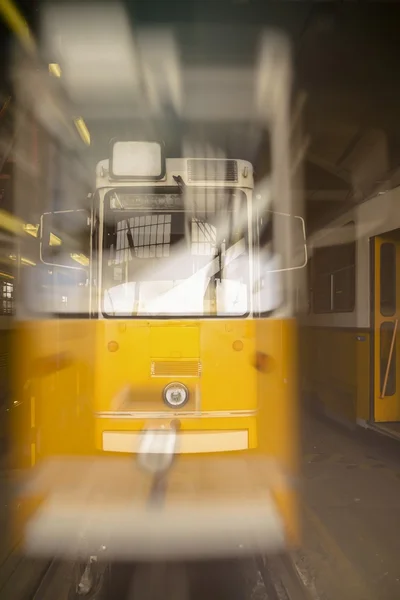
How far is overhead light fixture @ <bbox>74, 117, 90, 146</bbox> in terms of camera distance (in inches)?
244

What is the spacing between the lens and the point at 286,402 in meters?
3.99

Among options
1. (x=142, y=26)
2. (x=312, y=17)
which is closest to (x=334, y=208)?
(x=312, y=17)

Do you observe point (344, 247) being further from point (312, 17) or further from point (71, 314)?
point (71, 314)

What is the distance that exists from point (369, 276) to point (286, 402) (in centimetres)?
372

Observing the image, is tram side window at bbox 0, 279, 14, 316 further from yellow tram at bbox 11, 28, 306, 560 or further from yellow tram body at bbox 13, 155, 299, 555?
yellow tram body at bbox 13, 155, 299, 555

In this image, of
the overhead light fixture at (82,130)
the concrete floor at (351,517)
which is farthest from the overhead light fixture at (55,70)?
the concrete floor at (351,517)

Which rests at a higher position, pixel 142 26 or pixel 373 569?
pixel 142 26

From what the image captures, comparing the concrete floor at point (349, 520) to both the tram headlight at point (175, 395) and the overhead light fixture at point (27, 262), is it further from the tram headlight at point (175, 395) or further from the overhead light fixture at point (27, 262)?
the overhead light fixture at point (27, 262)

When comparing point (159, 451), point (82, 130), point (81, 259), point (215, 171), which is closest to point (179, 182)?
point (215, 171)

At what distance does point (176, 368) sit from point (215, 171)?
1403mm

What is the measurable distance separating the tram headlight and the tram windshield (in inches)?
19.7

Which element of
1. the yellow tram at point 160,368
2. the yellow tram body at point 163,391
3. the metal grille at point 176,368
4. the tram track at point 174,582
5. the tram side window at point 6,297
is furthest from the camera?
the tram side window at point 6,297

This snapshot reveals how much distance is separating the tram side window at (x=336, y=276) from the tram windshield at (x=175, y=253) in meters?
4.05

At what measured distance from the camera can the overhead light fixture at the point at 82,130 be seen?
6195 mm
